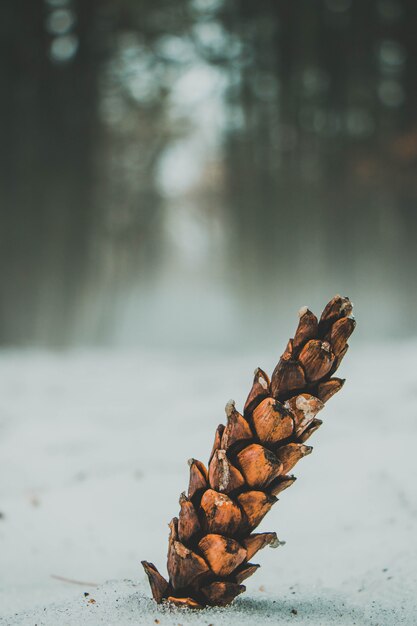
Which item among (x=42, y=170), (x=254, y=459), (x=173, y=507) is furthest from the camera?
(x=42, y=170)

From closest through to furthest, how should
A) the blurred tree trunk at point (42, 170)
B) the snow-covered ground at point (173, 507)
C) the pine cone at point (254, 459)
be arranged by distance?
the pine cone at point (254, 459), the snow-covered ground at point (173, 507), the blurred tree trunk at point (42, 170)

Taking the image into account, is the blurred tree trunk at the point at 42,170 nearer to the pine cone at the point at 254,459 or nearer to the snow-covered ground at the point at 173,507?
the snow-covered ground at the point at 173,507

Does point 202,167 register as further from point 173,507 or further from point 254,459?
point 254,459

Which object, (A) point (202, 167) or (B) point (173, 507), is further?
(A) point (202, 167)

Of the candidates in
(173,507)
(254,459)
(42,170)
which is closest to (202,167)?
(42,170)

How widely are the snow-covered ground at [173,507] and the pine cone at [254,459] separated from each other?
52 mm

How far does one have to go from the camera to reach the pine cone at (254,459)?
0.44 metres

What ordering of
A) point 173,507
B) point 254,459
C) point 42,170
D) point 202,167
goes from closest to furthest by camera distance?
point 254,459, point 173,507, point 202,167, point 42,170

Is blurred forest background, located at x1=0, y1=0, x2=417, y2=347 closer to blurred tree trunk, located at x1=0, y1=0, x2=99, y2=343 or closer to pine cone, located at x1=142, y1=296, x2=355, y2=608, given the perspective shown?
blurred tree trunk, located at x1=0, y1=0, x2=99, y2=343

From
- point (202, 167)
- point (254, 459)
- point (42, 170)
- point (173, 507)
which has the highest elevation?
point (42, 170)

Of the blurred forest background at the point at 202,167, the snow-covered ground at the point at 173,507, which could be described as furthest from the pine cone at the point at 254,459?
the blurred forest background at the point at 202,167

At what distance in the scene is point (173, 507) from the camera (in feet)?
3.49

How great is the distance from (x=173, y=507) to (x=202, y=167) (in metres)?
3.34

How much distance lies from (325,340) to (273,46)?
12.6 ft
